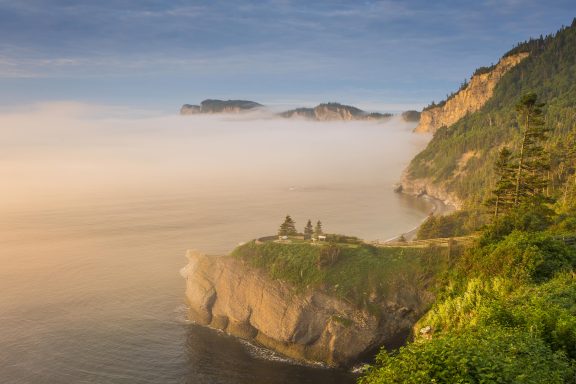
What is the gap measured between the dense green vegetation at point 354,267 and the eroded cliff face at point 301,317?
4.24 ft

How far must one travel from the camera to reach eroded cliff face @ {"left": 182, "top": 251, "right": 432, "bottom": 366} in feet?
187

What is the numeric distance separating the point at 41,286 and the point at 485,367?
87.0 metres

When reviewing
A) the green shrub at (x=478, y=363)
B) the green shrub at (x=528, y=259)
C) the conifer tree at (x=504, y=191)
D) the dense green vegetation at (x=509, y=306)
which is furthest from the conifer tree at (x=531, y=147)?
the green shrub at (x=478, y=363)

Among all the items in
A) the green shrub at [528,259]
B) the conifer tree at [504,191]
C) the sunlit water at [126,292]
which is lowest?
the sunlit water at [126,292]

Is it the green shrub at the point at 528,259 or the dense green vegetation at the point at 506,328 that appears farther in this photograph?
the green shrub at the point at 528,259

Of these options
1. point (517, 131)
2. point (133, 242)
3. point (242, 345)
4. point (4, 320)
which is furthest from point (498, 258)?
point (517, 131)

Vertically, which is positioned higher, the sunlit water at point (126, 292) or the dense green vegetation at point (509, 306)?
the dense green vegetation at point (509, 306)

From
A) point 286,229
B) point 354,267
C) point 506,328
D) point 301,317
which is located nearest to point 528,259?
point 506,328

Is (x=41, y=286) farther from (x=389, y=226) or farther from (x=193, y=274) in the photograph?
(x=389, y=226)

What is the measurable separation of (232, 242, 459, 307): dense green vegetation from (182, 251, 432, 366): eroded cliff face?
1292 millimetres

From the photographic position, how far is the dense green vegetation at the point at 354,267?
197ft

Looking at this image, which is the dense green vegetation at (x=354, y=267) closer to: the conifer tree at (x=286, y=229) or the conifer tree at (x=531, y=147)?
the conifer tree at (x=286, y=229)

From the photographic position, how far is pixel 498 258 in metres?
37.1

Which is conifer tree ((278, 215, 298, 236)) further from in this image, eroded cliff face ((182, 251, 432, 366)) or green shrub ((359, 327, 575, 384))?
green shrub ((359, 327, 575, 384))
